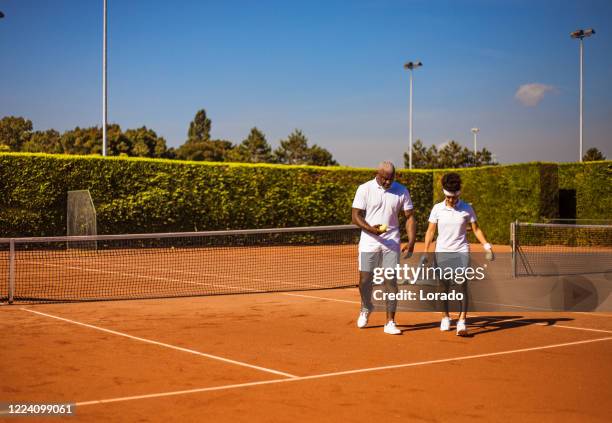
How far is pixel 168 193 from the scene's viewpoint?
88.8ft

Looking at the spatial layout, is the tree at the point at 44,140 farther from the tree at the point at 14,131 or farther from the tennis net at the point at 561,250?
the tennis net at the point at 561,250

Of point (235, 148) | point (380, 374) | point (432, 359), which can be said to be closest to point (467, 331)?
point (432, 359)

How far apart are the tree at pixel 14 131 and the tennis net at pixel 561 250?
68.7m

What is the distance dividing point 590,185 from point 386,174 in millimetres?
22687

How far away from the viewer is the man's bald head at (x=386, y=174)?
8.70 meters

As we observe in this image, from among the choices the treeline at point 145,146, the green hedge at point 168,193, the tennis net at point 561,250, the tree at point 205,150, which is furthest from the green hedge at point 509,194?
the tree at point 205,150

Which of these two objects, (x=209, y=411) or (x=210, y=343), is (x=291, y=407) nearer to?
(x=209, y=411)

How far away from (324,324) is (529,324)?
109 inches

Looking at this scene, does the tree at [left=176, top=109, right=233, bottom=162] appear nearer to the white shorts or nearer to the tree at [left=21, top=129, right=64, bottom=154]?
the tree at [left=21, top=129, right=64, bottom=154]

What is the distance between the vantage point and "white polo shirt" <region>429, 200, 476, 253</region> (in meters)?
8.80

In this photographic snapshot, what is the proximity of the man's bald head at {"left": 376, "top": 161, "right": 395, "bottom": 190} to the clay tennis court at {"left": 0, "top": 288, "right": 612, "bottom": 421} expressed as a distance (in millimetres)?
1833

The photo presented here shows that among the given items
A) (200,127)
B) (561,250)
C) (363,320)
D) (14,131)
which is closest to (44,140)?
(14,131)

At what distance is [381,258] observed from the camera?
349 inches

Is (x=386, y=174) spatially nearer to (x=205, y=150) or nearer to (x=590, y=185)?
(x=590, y=185)
